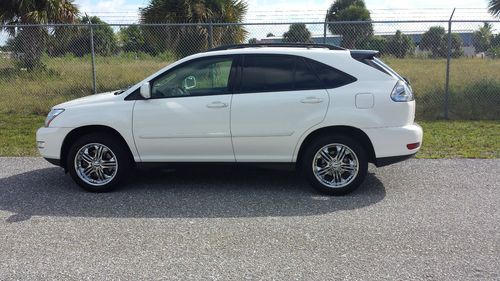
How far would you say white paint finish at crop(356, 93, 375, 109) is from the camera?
5.49 m

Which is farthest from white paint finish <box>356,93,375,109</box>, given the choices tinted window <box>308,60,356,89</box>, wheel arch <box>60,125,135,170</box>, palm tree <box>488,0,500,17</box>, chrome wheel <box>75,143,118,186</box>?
palm tree <box>488,0,500,17</box>

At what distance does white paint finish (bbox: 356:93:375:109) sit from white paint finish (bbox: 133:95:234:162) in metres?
1.46

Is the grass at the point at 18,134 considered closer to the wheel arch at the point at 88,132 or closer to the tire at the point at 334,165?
the wheel arch at the point at 88,132

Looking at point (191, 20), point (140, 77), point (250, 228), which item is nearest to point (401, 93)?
point (250, 228)

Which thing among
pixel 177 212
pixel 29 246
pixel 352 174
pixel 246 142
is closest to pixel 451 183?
pixel 352 174

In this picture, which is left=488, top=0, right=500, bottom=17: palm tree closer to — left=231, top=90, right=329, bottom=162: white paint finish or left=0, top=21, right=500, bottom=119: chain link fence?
left=0, top=21, right=500, bottom=119: chain link fence

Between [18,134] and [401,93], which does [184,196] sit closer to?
[401,93]

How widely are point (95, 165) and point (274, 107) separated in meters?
2.25

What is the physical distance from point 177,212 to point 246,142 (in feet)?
3.74

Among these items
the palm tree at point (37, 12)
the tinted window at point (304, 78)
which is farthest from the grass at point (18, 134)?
the tinted window at point (304, 78)

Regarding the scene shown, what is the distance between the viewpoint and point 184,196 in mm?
5762

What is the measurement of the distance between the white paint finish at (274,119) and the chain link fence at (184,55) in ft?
16.6

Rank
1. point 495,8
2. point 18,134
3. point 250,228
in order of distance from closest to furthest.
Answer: point 250,228 < point 18,134 < point 495,8

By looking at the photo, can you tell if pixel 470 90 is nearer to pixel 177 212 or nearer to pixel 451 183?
pixel 451 183
